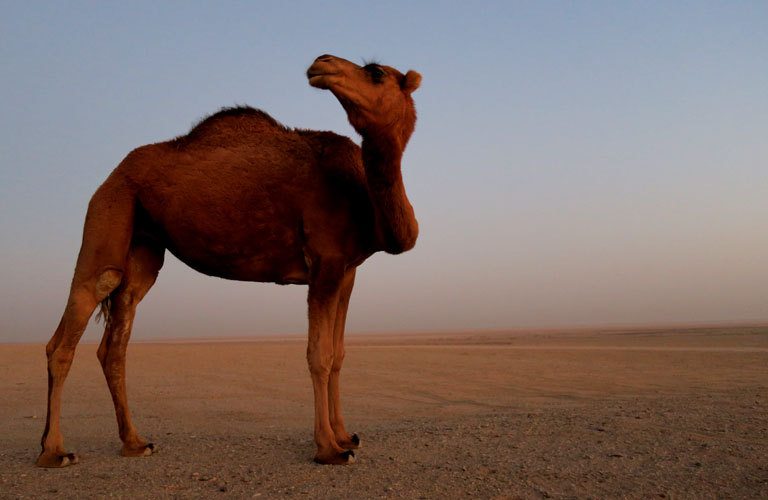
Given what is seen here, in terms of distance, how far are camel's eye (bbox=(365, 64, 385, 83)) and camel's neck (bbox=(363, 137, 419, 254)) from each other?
22.1 inches

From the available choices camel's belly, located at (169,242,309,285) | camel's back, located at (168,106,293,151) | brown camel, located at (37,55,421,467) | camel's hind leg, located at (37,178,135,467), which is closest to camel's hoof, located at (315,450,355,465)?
brown camel, located at (37,55,421,467)

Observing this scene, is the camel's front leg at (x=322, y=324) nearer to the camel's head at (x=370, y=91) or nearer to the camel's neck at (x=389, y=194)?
the camel's neck at (x=389, y=194)

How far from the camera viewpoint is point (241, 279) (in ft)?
20.2

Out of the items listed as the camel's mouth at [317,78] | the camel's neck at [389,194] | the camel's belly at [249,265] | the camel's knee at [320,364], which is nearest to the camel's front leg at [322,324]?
the camel's knee at [320,364]

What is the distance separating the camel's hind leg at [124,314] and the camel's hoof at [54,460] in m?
0.62

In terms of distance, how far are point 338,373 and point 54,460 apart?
2.76 m

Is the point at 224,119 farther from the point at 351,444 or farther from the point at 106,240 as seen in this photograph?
the point at 351,444

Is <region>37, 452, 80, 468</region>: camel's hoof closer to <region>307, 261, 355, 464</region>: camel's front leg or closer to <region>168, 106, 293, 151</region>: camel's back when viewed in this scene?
<region>307, 261, 355, 464</region>: camel's front leg

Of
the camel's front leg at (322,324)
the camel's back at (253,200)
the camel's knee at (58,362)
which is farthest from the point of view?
the camel's back at (253,200)

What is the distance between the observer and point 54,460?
534 centimetres

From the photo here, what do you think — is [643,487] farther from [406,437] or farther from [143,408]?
[143,408]

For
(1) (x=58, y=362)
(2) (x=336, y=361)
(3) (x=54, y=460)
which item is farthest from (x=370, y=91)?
(3) (x=54, y=460)

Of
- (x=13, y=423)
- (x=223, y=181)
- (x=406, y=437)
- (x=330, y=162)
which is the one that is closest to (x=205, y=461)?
(x=406, y=437)

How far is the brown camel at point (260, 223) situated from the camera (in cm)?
533
